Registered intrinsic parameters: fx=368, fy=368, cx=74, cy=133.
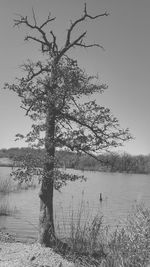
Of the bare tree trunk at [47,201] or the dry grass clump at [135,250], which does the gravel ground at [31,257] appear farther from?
the dry grass clump at [135,250]

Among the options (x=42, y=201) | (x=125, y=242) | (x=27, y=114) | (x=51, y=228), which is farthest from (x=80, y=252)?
(x=27, y=114)

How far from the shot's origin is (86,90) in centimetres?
1179

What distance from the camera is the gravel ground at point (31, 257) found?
394 inches

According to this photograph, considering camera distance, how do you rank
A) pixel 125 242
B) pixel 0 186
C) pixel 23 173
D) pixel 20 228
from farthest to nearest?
pixel 0 186 → pixel 20 228 → pixel 23 173 → pixel 125 242

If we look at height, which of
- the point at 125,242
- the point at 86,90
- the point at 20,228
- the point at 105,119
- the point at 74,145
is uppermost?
the point at 86,90

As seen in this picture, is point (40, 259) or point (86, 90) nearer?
point (40, 259)

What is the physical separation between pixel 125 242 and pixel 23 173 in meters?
4.58

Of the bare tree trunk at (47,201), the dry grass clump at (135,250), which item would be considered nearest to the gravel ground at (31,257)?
the bare tree trunk at (47,201)

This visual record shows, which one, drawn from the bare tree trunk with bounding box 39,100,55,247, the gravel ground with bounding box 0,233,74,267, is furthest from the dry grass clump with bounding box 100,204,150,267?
the bare tree trunk with bounding box 39,100,55,247

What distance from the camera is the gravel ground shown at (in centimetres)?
1000

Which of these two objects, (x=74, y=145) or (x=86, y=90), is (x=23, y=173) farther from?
(x=86, y=90)

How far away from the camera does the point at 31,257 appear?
10.4m

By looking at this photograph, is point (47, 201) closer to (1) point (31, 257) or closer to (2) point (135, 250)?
(1) point (31, 257)

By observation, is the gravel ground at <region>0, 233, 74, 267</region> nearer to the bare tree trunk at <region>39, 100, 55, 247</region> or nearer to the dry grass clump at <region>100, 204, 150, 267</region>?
the bare tree trunk at <region>39, 100, 55, 247</region>
